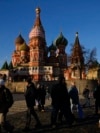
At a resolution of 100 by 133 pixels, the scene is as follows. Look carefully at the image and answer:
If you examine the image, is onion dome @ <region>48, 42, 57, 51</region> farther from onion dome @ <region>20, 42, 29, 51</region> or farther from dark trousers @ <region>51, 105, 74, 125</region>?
dark trousers @ <region>51, 105, 74, 125</region>

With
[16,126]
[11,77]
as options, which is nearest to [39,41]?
[11,77]

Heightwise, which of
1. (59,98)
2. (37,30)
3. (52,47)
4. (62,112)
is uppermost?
(37,30)

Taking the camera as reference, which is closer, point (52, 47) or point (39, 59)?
point (39, 59)

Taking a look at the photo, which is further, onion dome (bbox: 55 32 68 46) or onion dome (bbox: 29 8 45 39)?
onion dome (bbox: 55 32 68 46)

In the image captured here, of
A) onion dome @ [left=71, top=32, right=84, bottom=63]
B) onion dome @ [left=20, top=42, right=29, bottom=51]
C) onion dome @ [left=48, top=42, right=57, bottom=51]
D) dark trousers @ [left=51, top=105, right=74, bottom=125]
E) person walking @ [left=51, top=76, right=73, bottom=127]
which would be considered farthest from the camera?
onion dome @ [left=48, top=42, right=57, bottom=51]

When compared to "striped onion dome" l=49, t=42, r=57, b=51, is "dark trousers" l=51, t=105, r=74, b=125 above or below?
below

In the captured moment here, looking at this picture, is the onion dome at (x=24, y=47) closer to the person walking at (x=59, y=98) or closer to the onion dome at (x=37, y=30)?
the onion dome at (x=37, y=30)

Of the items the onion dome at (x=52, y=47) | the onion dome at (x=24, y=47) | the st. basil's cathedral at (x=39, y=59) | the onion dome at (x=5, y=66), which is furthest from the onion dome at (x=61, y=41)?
the onion dome at (x=5, y=66)

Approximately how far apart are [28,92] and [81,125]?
7.73 feet

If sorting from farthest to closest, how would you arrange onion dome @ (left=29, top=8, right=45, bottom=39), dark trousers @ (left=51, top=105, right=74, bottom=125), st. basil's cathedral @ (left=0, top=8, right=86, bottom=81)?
onion dome @ (left=29, top=8, right=45, bottom=39), st. basil's cathedral @ (left=0, top=8, right=86, bottom=81), dark trousers @ (left=51, top=105, right=74, bottom=125)

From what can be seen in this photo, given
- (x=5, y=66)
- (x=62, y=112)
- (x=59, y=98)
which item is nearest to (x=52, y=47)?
(x=5, y=66)

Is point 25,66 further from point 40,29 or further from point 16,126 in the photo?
point 16,126

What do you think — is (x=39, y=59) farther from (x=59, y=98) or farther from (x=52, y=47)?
(x=59, y=98)

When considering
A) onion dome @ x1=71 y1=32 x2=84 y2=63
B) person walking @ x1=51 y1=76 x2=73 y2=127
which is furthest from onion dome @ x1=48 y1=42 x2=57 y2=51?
person walking @ x1=51 y1=76 x2=73 y2=127
